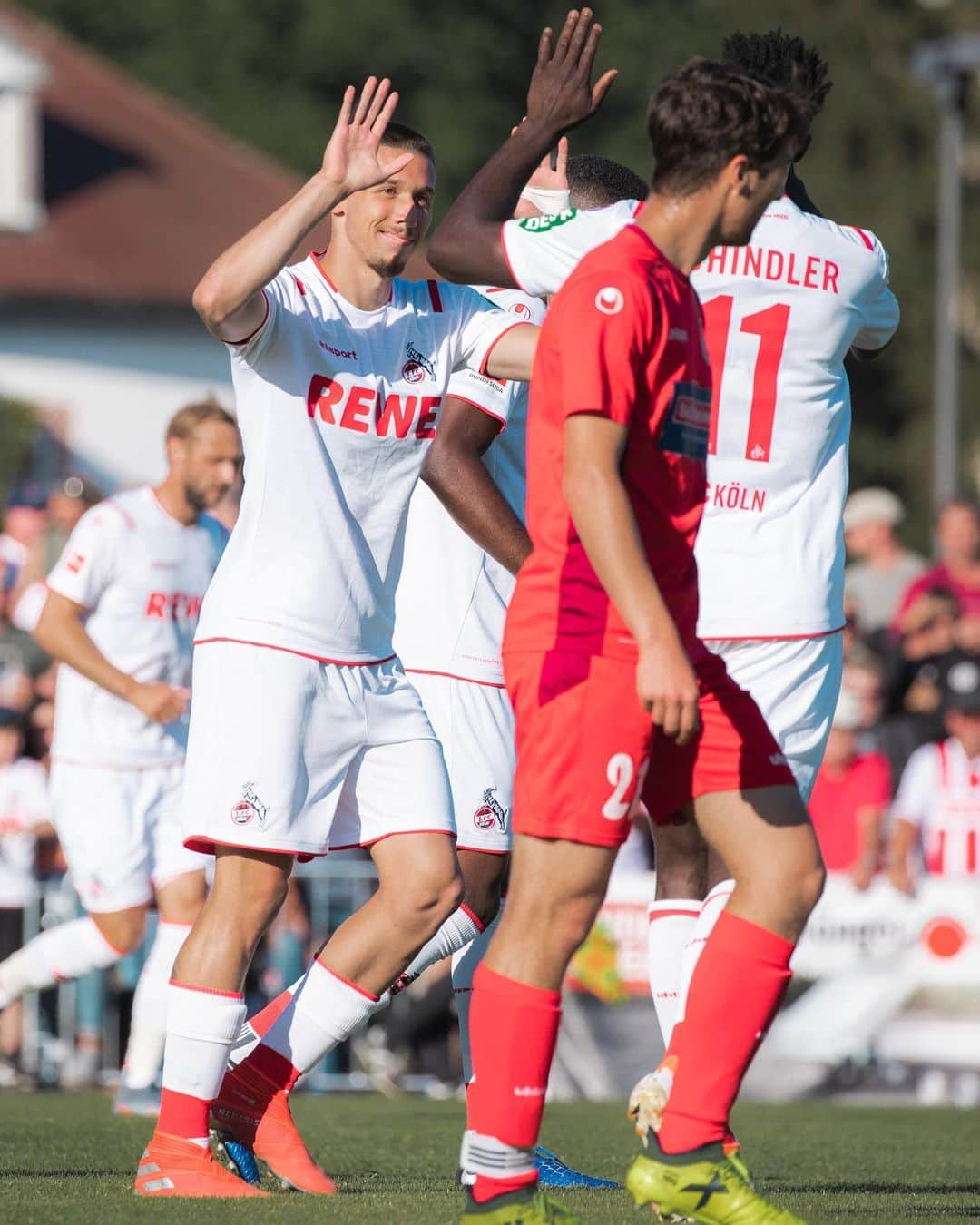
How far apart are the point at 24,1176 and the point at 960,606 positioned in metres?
8.76

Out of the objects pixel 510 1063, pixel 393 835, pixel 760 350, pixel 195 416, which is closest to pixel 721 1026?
pixel 510 1063

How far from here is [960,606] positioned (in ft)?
46.6

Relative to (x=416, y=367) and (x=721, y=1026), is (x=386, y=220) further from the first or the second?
(x=721, y=1026)

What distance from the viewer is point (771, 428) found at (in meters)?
6.32

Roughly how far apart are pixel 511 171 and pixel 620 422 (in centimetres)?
122

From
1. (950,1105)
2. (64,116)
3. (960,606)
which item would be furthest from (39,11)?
(950,1105)

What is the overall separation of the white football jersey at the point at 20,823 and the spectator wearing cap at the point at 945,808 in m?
4.66

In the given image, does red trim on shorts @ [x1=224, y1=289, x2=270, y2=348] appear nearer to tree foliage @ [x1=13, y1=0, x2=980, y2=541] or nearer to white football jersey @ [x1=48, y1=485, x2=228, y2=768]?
white football jersey @ [x1=48, y1=485, x2=228, y2=768]

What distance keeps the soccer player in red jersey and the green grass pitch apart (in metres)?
0.57

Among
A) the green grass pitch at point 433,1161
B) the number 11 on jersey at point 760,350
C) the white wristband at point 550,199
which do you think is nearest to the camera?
the green grass pitch at point 433,1161

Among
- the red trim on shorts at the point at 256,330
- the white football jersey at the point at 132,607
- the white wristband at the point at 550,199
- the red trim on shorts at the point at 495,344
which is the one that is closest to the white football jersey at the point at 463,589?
the white wristband at the point at 550,199

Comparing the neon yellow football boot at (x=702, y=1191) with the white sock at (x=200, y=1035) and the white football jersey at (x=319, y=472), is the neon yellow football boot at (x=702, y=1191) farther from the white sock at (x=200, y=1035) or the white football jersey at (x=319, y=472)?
the white football jersey at (x=319, y=472)

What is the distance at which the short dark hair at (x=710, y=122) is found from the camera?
16.4 feet

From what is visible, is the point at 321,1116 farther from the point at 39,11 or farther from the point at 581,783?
the point at 39,11
